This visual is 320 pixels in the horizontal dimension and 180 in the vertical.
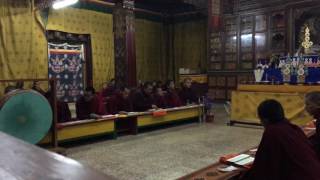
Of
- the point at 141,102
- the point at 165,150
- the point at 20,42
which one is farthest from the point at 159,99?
the point at 20,42

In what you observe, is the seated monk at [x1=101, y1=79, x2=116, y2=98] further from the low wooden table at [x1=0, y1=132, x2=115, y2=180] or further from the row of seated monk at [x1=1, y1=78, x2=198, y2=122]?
the low wooden table at [x1=0, y1=132, x2=115, y2=180]

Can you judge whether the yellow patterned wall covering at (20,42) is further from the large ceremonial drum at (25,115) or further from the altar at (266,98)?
the altar at (266,98)

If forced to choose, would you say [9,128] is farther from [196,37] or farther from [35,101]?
[196,37]

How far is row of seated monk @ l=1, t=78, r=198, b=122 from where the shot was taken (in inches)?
250

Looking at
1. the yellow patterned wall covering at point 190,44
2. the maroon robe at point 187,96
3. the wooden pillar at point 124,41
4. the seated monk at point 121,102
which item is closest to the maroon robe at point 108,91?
the wooden pillar at point 124,41

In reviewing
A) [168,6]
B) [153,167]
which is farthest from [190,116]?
[168,6]

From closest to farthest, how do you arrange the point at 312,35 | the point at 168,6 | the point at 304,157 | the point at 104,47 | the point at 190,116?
1. the point at 304,157
2. the point at 190,116
3. the point at 312,35
4. the point at 104,47
5. the point at 168,6

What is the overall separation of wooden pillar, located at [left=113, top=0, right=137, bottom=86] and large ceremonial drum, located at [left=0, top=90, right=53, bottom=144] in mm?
3889

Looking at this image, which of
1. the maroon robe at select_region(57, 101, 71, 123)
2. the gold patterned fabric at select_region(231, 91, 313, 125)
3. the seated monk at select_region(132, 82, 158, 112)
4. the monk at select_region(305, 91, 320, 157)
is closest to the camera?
the monk at select_region(305, 91, 320, 157)

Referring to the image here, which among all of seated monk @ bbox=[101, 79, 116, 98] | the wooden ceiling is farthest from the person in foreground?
the wooden ceiling

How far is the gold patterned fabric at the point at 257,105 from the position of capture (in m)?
6.71

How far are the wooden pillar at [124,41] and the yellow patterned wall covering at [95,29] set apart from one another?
3179 millimetres

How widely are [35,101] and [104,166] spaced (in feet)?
4.35

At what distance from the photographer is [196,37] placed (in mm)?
13664
